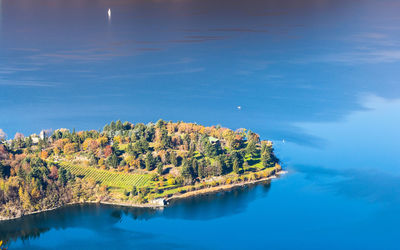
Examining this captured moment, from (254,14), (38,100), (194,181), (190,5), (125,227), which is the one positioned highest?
(190,5)

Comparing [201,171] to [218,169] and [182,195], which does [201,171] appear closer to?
[218,169]

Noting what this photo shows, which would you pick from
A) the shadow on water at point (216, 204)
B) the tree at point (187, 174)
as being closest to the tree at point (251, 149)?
the shadow on water at point (216, 204)

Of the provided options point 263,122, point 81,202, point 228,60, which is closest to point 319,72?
point 228,60

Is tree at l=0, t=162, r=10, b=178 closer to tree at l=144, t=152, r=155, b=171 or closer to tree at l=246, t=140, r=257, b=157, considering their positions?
tree at l=144, t=152, r=155, b=171

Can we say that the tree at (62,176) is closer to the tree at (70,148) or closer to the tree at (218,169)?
the tree at (70,148)

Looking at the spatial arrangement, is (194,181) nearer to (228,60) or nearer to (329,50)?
(228,60)
